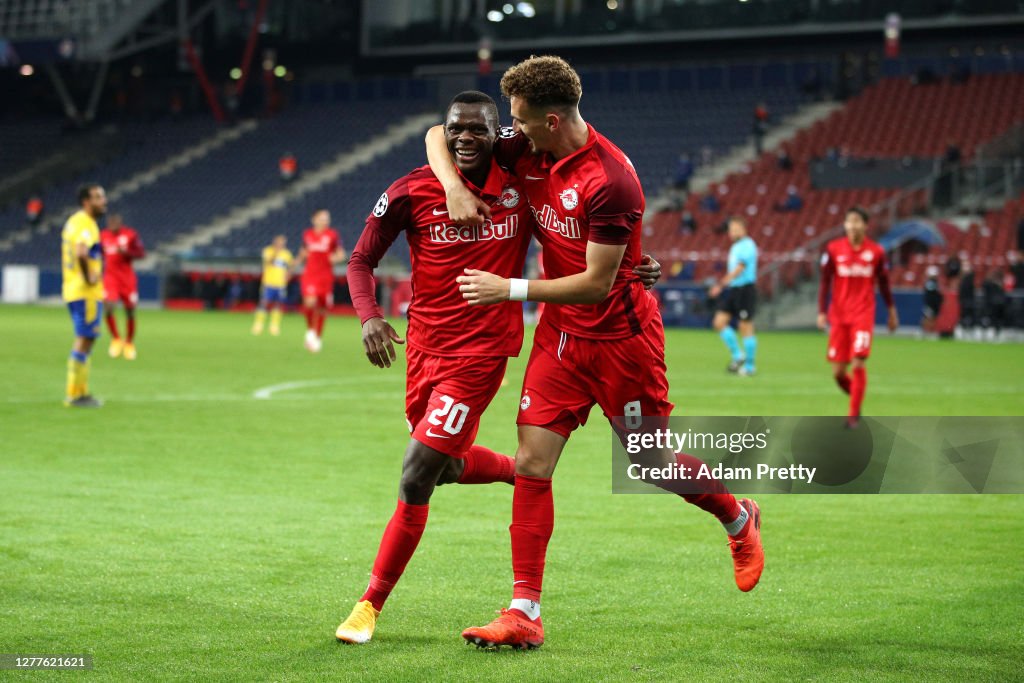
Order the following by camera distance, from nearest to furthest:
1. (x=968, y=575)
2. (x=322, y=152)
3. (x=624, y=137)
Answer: (x=968, y=575), (x=624, y=137), (x=322, y=152)

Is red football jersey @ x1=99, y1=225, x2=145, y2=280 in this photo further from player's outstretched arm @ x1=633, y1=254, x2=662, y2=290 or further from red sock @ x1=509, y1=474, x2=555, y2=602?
red sock @ x1=509, y1=474, x2=555, y2=602

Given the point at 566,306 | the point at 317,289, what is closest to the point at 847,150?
the point at 317,289

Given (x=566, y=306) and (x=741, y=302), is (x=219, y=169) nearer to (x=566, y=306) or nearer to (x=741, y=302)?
(x=741, y=302)

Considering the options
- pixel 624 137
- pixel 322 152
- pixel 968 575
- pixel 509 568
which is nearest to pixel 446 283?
pixel 509 568

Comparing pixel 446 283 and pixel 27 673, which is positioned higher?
pixel 446 283

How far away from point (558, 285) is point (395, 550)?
4.13 feet

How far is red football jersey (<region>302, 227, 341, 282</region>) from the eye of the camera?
23.5m

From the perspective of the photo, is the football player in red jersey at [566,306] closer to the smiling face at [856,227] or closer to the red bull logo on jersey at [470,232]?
the red bull logo on jersey at [470,232]

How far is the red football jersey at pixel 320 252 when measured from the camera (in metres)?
23.5

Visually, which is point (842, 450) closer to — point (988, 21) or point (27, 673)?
point (27, 673)

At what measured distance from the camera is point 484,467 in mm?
6117

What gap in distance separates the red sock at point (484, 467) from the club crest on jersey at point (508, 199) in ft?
3.90

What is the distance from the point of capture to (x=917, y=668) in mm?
4805

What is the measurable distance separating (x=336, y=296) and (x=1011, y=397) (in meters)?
25.2
